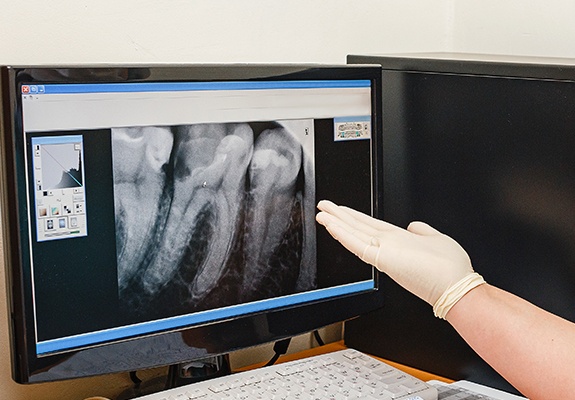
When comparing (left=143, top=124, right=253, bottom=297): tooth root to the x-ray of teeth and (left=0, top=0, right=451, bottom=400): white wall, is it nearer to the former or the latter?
the x-ray of teeth

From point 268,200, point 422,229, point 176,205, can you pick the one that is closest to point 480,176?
point 422,229

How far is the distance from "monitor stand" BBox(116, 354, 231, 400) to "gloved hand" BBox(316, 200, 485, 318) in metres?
0.25

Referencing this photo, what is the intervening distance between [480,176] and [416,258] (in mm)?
279

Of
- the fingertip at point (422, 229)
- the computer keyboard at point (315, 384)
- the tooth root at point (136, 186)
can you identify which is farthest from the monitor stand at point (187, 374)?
the fingertip at point (422, 229)

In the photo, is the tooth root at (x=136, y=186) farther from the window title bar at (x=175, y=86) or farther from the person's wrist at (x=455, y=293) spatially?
the person's wrist at (x=455, y=293)

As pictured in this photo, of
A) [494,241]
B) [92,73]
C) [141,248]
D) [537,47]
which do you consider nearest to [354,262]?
[494,241]

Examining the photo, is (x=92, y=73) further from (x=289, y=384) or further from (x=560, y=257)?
(x=560, y=257)

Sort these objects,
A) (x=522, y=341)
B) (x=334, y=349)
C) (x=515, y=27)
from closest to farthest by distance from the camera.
Result: 1. (x=522, y=341)
2. (x=334, y=349)
3. (x=515, y=27)

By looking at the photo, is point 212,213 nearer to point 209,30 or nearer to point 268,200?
point 268,200

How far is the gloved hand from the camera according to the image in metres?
0.85

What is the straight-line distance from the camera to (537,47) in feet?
4.73

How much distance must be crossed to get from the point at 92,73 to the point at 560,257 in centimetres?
61

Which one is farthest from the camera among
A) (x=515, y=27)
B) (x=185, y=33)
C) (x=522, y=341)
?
(x=515, y=27)

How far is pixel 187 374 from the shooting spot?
40.3 inches
